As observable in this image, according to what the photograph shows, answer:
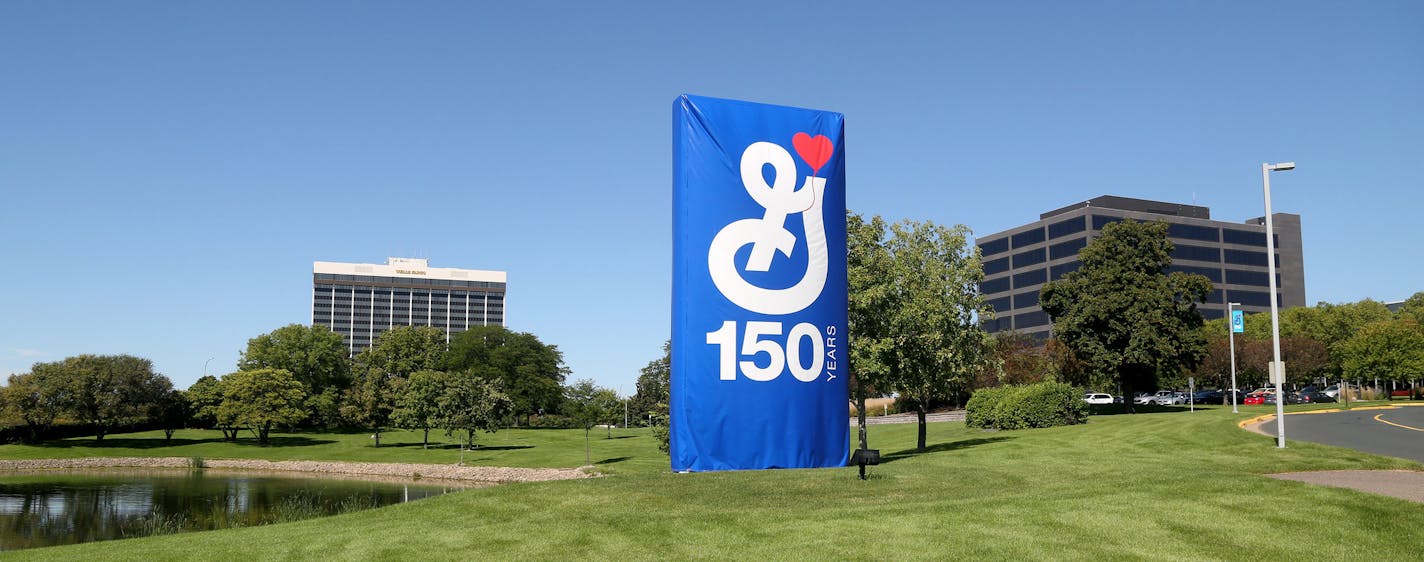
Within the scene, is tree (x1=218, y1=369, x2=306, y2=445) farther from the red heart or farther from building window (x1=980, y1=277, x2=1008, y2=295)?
building window (x1=980, y1=277, x2=1008, y2=295)

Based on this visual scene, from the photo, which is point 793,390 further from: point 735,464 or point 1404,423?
point 1404,423

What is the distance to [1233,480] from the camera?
18141 mm

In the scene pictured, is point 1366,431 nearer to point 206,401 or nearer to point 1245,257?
point 206,401

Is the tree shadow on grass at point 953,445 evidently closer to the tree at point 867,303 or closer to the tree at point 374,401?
the tree at point 867,303

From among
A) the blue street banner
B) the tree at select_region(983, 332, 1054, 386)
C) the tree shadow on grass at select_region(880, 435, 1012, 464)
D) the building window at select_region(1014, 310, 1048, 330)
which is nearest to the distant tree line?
the tree shadow on grass at select_region(880, 435, 1012, 464)

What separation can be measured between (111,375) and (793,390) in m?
76.4

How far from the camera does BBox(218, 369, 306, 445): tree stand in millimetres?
80375

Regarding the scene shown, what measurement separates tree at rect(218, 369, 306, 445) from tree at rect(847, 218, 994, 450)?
201 feet

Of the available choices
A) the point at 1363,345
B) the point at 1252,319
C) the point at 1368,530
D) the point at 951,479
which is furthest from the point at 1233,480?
the point at 1252,319

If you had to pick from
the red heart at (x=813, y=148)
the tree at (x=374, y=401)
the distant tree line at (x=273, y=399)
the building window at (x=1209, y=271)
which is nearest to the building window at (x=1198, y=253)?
the building window at (x=1209, y=271)

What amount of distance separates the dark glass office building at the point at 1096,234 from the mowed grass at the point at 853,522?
138540 millimetres

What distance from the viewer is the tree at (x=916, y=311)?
3272cm

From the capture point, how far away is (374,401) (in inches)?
3275

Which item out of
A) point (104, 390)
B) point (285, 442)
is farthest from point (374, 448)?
point (104, 390)
